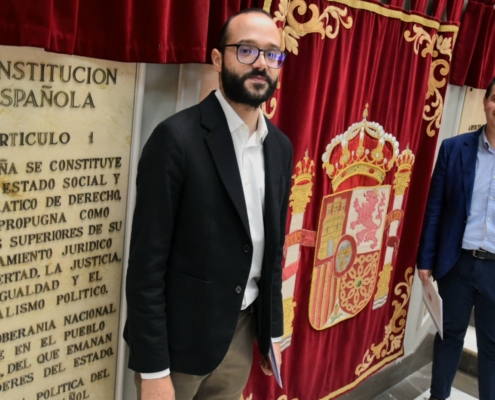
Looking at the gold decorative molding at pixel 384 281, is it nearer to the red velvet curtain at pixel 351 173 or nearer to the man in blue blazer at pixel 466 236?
the red velvet curtain at pixel 351 173

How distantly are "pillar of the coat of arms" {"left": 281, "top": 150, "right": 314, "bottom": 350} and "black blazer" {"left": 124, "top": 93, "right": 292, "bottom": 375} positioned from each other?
636 millimetres

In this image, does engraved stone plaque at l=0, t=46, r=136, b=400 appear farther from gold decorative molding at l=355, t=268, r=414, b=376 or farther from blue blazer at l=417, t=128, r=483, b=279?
gold decorative molding at l=355, t=268, r=414, b=376

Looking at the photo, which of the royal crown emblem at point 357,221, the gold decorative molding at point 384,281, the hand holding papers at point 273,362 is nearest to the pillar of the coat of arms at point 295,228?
the royal crown emblem at point 357,221

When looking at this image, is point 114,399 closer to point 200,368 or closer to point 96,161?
point 200,368

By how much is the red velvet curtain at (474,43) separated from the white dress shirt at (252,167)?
5.35 feet

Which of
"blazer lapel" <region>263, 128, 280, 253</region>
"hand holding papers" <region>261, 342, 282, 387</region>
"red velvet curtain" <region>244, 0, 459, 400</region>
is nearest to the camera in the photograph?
"blazer lapel" <region>263, 128, 280, 253</region>

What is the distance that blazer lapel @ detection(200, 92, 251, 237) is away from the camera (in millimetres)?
1279

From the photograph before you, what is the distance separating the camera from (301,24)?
184 centimetres

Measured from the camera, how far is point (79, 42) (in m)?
1.31

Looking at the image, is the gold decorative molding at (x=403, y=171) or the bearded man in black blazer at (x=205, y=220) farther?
the gold decorative molding at (x=403, y=171)

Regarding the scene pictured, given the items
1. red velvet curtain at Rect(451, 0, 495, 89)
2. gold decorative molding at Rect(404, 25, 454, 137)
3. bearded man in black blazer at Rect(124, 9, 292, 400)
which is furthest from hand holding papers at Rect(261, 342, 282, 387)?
red velvet curtain at Rect(451, 0, 495, 89)

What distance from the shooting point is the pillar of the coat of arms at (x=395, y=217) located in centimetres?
252

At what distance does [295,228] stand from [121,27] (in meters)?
1.07

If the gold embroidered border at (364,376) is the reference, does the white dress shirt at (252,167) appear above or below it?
above
